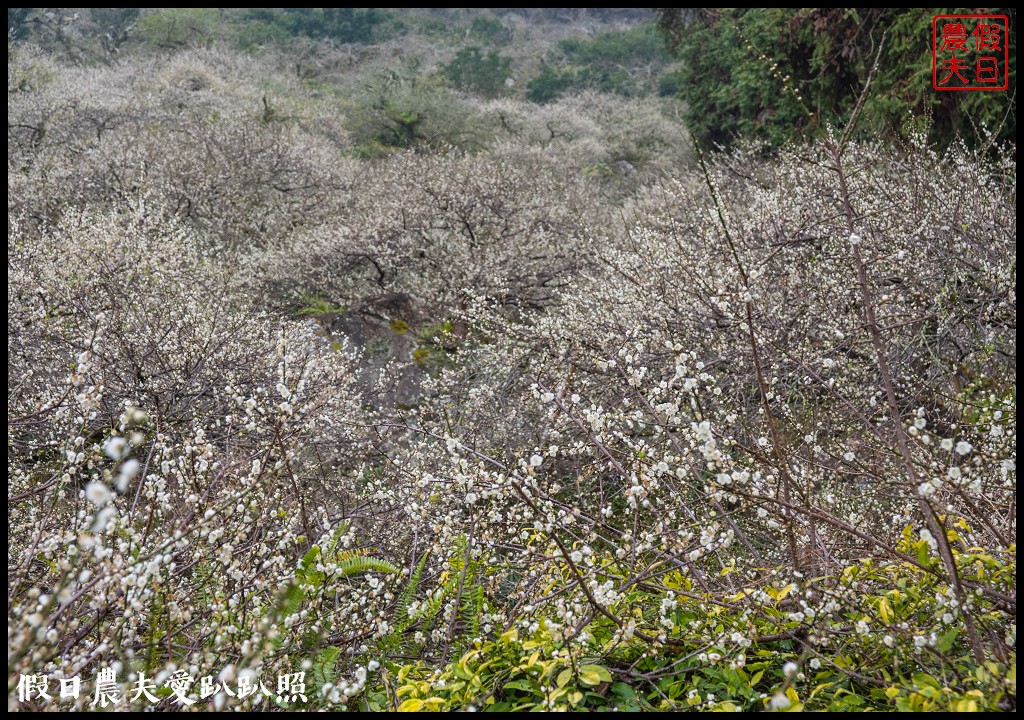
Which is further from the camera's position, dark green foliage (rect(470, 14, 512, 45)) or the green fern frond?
dark green foliage (rect(470, 14, 512, 45))

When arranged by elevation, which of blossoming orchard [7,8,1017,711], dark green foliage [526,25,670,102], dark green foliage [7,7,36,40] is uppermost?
dark green foliage [526,25,670,102]

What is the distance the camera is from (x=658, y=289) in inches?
305

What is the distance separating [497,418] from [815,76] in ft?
33.3

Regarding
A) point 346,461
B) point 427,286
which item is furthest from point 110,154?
point 346,461

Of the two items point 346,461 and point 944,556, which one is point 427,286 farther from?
point 944,556

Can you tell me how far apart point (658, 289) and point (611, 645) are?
601cm

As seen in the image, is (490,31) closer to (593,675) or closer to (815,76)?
(815,76)

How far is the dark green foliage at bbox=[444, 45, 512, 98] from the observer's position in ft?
101

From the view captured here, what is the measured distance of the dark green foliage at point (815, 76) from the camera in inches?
363

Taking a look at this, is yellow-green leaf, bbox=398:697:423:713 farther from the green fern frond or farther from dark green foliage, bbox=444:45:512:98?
dark green foliage, bbox=444:45:512:98

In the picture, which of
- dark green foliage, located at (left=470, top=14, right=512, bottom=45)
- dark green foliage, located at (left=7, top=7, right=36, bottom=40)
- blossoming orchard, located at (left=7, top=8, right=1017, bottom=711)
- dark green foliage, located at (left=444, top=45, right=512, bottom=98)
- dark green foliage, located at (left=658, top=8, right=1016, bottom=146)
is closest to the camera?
blossoming orchard, located at (left=7, top=8, right=1017, bottom=711)

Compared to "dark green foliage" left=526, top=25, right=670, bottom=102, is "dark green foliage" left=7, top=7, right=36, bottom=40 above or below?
below

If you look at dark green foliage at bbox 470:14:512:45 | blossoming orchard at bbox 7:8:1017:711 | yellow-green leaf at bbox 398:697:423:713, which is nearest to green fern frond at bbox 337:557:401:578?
blossoming orchard at bbox 7:8:1017:711

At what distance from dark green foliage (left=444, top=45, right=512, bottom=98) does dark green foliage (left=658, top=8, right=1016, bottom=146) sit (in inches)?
600
